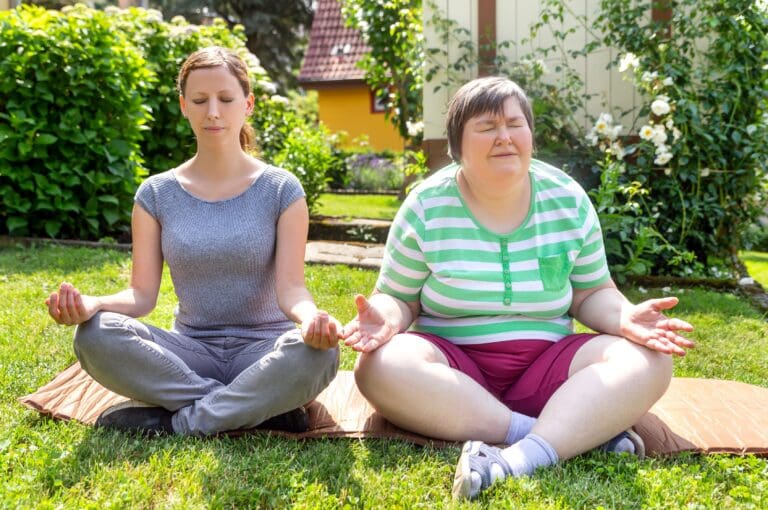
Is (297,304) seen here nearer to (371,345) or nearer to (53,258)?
(371,345)

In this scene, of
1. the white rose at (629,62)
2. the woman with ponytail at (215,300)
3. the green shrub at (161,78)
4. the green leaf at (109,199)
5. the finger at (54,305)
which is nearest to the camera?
the finger at (54,305)

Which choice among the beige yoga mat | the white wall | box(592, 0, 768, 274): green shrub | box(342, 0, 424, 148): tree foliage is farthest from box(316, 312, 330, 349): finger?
box(342, 0, 424, 148): tree foliage

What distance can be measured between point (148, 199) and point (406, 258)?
0.90 meters

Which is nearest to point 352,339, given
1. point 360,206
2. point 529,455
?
point 529,455

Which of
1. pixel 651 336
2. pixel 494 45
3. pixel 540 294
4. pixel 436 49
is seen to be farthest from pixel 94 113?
pixel 651 336

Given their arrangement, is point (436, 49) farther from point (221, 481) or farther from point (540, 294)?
point (221, 481)

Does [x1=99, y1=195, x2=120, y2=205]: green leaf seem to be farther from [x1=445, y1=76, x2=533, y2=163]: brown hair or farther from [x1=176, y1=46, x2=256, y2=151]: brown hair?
[x1=445, y1=76, x2=533, y2=163]: brown hair

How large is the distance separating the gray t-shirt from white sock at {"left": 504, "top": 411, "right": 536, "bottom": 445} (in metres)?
0.85

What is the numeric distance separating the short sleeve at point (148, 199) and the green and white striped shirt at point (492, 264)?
2.65 feet

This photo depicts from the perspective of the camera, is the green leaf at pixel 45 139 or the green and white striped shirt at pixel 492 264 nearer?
the green and white striped shirt at pixel 492 264

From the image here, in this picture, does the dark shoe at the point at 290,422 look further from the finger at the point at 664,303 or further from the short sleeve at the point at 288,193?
the finger at the point at 664,303

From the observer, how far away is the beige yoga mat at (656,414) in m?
2.48

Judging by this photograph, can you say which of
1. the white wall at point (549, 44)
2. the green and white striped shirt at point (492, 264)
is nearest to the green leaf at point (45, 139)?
the white wall at point (549, 44)

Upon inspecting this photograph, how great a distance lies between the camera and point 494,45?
5945mm
